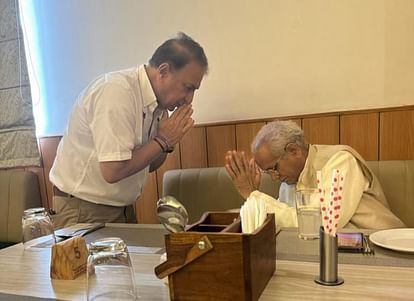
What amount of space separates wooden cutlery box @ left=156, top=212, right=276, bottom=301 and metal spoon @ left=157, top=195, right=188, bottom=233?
0.41ft

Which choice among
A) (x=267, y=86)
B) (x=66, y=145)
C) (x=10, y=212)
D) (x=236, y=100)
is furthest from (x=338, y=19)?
(x=10, y=212)

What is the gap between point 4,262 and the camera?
42.1 inches

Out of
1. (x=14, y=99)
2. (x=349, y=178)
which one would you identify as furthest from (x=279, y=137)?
(x=14, y=99)

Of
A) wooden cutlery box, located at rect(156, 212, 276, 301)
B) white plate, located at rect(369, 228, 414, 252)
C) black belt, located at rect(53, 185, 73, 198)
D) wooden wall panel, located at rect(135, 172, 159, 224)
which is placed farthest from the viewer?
wooden wall panel, located at rect(135, 172, 159, 224)

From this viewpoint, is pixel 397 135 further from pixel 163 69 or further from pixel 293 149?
pixel 163 69

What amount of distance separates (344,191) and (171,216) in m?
0.70

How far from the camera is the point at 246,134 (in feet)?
6.71

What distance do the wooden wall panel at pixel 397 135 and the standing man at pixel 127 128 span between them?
2.86 feet

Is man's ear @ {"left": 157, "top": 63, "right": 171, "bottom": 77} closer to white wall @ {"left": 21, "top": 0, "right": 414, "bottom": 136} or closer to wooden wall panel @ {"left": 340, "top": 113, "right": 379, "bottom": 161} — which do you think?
white wall @ {"left": 21, "top": 0, "right": 414, "bottom": 136}

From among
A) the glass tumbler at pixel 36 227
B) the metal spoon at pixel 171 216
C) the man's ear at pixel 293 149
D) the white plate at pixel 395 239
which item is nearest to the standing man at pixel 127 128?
the glass tumbler at pixel 36 227

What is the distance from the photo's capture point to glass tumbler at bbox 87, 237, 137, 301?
0.79m

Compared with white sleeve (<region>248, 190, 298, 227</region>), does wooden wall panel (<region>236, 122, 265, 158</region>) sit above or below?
above

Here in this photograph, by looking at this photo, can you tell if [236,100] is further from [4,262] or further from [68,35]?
[4,262]

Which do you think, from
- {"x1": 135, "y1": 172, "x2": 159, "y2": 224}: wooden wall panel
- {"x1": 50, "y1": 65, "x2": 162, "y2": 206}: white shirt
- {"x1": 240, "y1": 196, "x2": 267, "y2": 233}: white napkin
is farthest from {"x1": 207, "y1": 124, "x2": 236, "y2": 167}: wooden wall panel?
{"x1": 240, "y1": 196, "x2": 267, "y2": 233}: white napkin
